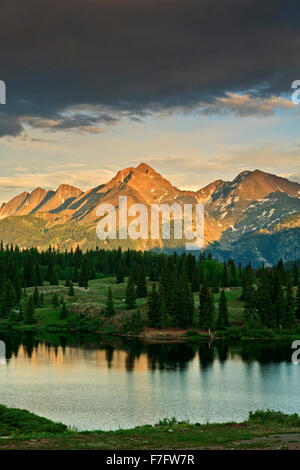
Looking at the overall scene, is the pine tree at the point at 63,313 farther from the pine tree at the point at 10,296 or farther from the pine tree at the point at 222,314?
the pine tree at the point at 222,314

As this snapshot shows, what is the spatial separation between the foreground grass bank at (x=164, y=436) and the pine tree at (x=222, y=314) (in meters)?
100

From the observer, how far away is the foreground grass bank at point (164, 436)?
39406 millimetres

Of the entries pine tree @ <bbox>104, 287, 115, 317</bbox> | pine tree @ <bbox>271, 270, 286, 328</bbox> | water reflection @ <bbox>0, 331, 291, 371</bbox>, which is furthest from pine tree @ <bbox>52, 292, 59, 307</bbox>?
pine tree @ <bbox>271, 270, 286, 328</bbox>

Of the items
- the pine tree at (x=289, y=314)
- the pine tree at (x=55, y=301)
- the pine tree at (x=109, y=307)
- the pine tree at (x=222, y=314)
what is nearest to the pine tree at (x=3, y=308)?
the pine tree at (x=55, y=301)

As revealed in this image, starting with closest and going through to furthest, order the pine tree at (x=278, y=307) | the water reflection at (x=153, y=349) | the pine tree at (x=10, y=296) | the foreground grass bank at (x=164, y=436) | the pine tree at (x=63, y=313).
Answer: the foreground grass bank at (x=164, y=436) < the water reflection at (x=153, y=349) < the pine tree at (x=278, y=307) < the pine tree at (x=63, y=313) < the pine tree at (x=10, y=296)

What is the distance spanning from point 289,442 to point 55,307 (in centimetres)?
15131

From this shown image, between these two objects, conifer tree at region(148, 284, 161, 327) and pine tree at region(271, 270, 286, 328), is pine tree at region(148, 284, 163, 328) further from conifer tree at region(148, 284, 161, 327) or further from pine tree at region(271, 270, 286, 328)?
pine tree at region(271, 270, 286, 328)

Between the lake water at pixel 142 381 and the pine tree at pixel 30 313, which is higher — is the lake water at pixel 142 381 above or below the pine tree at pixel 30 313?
below

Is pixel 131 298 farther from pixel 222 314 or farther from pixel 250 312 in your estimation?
pixel 250 312

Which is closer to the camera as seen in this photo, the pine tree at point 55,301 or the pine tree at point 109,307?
the pine tree at point 109,307

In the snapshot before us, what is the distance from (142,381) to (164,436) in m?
46.8

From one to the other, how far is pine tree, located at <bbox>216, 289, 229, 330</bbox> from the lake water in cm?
1661

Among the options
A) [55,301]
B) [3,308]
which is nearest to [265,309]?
[55,301]

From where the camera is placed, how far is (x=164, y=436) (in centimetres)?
4481
